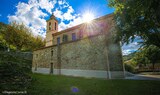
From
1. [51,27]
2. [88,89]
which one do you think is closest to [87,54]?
[88,89]

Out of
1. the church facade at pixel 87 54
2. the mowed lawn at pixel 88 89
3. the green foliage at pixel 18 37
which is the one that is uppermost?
the green foliage at pixel 18 37

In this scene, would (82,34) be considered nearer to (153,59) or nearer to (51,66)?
(51,66)

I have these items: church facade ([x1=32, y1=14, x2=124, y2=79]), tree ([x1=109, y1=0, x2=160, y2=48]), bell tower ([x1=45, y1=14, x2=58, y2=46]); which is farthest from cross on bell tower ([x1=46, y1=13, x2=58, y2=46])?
tree ([x1=109, y1=0, x2=160, y2=48])

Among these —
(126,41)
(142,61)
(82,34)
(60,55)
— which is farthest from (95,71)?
(142,61)

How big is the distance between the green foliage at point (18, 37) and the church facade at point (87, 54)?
1284 cm

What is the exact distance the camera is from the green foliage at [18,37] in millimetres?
31705

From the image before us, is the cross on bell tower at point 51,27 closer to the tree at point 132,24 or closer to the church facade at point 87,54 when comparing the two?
the church facade at point 87,54

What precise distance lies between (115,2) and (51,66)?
53.7ft

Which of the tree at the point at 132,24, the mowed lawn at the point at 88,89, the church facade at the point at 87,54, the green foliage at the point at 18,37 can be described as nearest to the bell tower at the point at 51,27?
the church facade at the point at 87,54

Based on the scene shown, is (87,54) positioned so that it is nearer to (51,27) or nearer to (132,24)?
(132,24)

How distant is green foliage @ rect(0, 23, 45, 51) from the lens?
31.7m

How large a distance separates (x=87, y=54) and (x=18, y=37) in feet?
87.3

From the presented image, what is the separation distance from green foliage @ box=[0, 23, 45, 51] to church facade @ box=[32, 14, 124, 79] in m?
12.8

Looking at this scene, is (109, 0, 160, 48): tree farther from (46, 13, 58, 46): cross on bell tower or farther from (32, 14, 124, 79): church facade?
(46, 13, 58, 46): cross on bell tower
